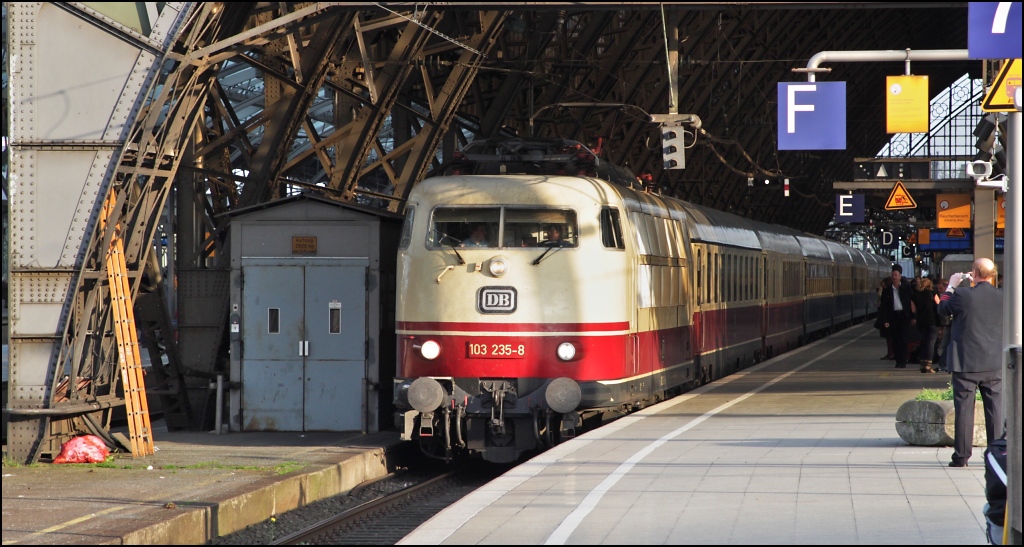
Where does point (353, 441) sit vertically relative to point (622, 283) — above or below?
below

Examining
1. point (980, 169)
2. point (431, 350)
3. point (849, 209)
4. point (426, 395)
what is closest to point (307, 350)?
point (431, 350)

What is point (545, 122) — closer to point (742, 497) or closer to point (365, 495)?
point (365, 495)

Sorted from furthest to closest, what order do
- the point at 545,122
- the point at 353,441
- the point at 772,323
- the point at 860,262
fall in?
the point at 860,262
the point at 545,122
the point at 772,323
the point at 353,441

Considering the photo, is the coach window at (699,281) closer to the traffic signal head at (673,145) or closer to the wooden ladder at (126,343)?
the traffic signal head at (673,145)

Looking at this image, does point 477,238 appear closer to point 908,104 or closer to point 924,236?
point 908,104

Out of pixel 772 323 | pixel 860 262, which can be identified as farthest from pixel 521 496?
pixel 860 262

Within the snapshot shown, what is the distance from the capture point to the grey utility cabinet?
14.8 metres

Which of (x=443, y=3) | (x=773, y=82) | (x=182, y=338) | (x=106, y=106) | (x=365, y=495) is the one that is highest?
(x=773, y=82)

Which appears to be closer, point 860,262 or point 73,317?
point 73,317

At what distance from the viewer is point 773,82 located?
4197cm

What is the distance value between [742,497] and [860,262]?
42.6m

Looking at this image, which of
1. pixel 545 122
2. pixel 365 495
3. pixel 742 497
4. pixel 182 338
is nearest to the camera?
pixel 742 497

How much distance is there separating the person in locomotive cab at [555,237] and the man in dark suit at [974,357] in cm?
436

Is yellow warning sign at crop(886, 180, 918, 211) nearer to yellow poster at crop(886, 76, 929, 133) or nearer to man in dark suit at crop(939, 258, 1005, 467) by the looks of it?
yellow poster at crop(886, 76, 929, 133)
